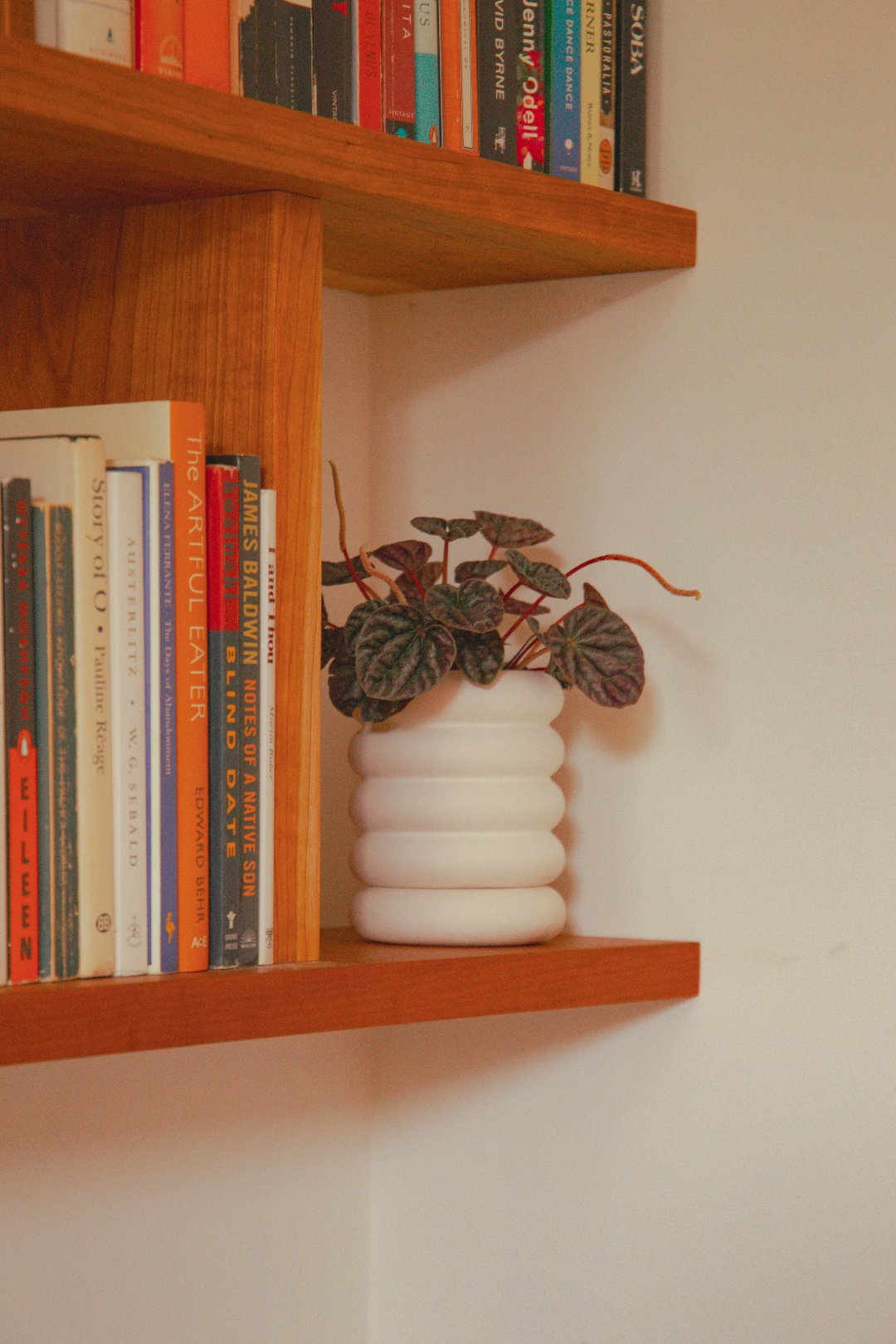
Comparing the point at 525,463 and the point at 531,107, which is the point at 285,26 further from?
the point at 525,463

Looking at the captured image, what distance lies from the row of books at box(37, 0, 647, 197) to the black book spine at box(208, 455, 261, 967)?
0.25m

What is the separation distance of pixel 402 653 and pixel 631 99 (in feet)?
1.65

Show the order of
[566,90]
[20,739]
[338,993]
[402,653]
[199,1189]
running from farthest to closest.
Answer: [199,1189]
[566,90]
[402,653]
[338,993]
[20,739]

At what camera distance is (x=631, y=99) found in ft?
4.00

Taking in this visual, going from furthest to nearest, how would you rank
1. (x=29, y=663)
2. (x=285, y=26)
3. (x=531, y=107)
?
(x=531, y=107) < (x=285, y=26) < (x=29, y=663)

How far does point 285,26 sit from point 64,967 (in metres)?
0.60

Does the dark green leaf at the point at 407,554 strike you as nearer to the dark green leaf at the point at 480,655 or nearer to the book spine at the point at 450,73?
the dark green leaf at the point at 480,655

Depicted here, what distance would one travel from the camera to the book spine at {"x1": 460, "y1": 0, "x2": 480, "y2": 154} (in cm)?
109

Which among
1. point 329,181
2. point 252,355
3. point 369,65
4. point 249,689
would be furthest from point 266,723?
point 369,65

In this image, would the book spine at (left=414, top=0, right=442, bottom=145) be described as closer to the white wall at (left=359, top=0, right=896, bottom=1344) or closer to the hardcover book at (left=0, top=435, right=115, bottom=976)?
the white wall at (left=359, top=0, right=896, bottom=1344)

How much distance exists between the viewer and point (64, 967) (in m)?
0.86

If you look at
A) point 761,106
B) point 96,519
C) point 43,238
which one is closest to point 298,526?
point 96,519

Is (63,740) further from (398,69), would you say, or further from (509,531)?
(398,69)

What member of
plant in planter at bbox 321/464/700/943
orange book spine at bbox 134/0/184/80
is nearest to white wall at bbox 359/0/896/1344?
plant in planter at bbox 321/464/700/943
